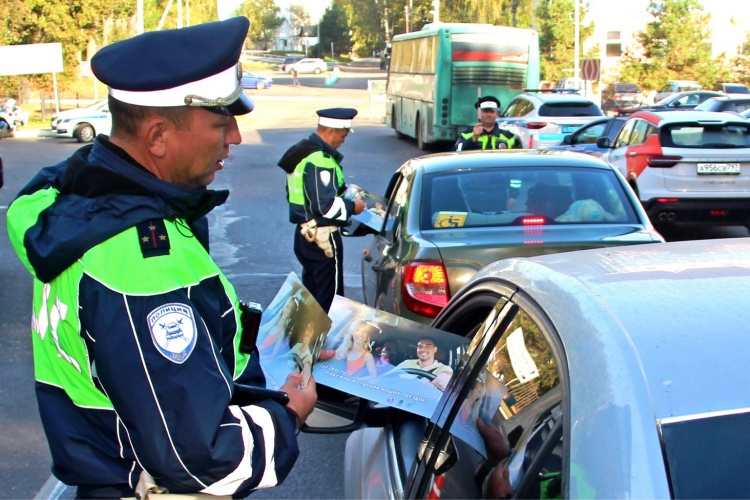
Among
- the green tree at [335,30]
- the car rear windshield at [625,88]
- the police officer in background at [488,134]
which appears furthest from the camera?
the green tree at [335,30]

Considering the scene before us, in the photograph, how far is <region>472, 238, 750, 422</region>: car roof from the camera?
151 cm

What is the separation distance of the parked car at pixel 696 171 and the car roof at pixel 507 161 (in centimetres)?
530

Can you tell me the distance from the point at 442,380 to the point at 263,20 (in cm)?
14124

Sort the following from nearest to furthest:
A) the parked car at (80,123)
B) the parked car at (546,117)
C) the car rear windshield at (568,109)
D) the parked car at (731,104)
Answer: the parked car at (546,117) → the car rear windshield at (568,109) → the parked car at (731,104) → the parked car at (80,123)

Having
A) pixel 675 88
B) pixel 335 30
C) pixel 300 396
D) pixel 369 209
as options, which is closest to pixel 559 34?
pixel 675 88

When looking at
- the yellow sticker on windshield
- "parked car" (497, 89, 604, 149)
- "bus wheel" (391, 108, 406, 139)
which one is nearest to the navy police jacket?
the yellow sticker on windshield

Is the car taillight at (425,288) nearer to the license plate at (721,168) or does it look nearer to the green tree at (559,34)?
the license plate at (721,168)

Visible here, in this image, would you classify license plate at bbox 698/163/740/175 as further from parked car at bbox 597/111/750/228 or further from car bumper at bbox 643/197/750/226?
car bumper at bbox 643/197/750/226

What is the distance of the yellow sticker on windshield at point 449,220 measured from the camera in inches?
229

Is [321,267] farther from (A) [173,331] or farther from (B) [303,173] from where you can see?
(A) [173,331]

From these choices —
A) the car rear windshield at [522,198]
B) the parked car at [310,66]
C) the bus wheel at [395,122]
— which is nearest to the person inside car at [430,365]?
the car rear windshield at [522,198]

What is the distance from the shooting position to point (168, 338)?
5.47 feet

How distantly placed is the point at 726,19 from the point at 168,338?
52722 mm

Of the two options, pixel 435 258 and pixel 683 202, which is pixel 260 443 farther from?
pixel 683 202
